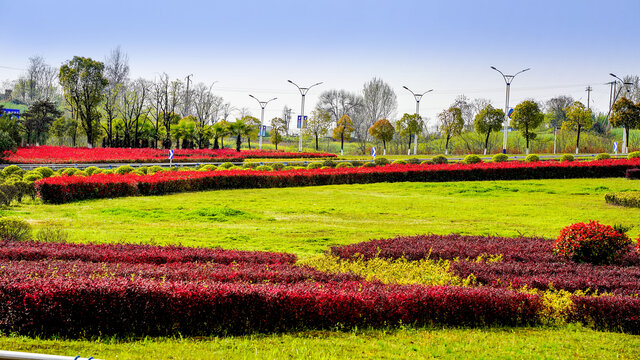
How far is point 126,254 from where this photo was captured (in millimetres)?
7312

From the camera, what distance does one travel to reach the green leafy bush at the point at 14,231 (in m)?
8.61

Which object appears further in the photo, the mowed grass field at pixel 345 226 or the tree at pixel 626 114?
the tree at pixel 626 114

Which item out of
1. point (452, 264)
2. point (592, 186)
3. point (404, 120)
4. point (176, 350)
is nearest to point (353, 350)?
point (176, 350)

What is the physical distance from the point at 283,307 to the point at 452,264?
3.17 metres

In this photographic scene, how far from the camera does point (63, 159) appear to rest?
102 feet

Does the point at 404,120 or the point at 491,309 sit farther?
the point at 404,120

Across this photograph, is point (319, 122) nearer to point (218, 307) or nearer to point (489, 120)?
point (489, 120)

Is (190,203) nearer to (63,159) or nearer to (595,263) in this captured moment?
(595,263)

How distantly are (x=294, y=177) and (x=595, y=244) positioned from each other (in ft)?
47.2

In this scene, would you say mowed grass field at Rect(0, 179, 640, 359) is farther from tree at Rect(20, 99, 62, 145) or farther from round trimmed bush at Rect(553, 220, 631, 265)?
tree at Rect(20, 99, 62, 145)

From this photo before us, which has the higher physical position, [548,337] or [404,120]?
[404,120]

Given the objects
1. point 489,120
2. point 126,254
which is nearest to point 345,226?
point 126,254

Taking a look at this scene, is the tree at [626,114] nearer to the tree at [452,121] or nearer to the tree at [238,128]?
the tree at [452,121]


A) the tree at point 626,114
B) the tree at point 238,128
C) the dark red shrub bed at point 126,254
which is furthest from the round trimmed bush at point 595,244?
the tree at point 238,128
